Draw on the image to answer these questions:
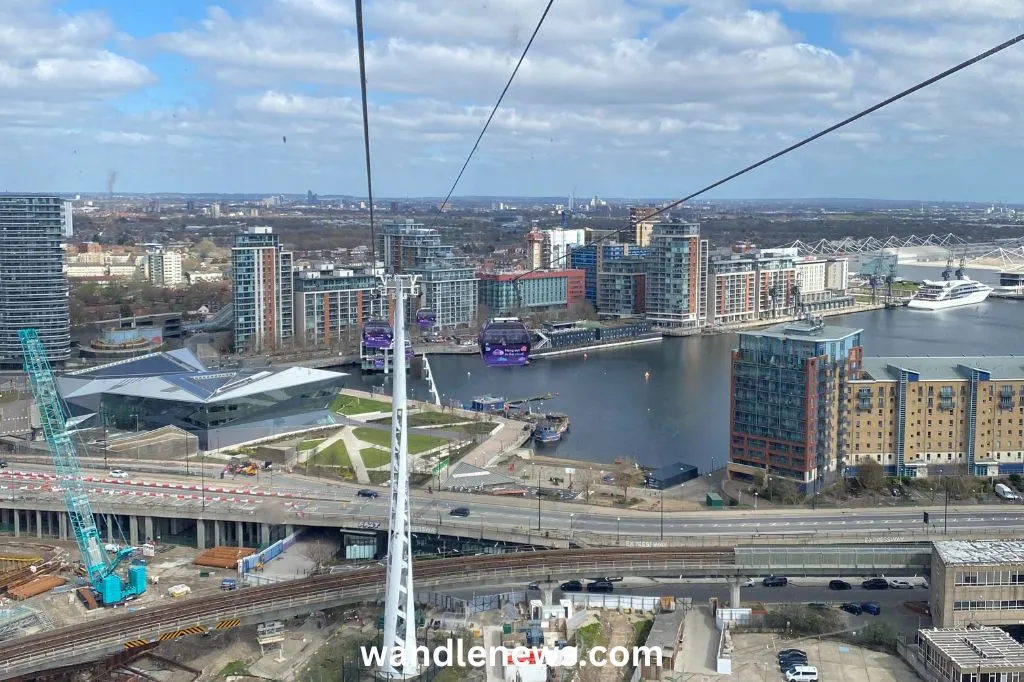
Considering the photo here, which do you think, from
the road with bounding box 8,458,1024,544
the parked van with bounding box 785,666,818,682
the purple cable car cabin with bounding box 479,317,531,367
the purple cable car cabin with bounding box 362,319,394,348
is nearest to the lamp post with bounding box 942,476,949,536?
the road with bounding box 8,458,1024,544

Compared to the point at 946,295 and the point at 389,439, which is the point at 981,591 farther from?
the point at 946,295

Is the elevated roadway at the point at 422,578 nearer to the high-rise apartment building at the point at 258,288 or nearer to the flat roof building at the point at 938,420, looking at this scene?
the flat roof building at the point at 938,420

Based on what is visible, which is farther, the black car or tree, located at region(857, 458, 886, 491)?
tree, located at region(857, 458, 886, 491)

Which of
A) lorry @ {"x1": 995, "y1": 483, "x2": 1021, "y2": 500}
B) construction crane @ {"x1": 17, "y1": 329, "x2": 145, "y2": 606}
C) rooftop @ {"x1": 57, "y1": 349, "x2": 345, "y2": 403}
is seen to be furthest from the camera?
rooftop @ {"x1": 57, "y1": 349, "x2": 345, "y2": 403}

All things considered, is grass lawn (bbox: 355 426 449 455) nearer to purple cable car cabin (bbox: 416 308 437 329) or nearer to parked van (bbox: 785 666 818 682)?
parked van (bbox: 785 666 818 682)

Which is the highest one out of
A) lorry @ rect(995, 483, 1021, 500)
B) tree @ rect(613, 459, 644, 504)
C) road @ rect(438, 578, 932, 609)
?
lorry @ rect(995, 483, 1021, 500)

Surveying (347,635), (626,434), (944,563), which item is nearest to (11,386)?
(626,434)
